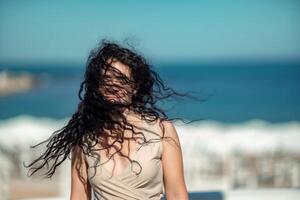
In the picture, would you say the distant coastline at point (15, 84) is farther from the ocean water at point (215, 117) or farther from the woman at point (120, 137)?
the woman at point (120, 137)

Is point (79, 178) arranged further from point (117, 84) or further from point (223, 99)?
point (223, 99)

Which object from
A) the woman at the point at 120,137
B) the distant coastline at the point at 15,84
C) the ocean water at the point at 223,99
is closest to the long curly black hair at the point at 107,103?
the woman at the point at 120,137

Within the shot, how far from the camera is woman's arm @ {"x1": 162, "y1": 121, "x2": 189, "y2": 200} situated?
2.65 m

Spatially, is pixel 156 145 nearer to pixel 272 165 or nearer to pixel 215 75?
pixel 272 165

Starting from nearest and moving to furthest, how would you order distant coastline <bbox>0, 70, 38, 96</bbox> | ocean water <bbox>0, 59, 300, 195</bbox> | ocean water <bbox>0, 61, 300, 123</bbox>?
ocean water <bbox>0, 59, 300, 195</bbox> → ocean water <bbox>0, 61, 300, 123</bbox> → distant coastline <bbox>0, 70, 38, 96</bbox>

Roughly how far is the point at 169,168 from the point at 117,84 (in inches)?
15.8

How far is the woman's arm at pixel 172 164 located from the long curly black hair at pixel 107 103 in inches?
2.1

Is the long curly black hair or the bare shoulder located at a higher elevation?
the long curly black hair

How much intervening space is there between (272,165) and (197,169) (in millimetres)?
901

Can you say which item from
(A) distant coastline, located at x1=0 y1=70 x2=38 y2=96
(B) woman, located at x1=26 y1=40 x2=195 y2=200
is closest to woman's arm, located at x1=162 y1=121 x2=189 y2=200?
(B) woman, located at x1=26 y1=40 x2=195 y2=200

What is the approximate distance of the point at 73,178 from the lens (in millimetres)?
2814

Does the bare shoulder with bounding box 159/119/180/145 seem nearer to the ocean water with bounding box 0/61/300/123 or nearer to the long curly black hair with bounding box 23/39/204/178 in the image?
the long curly black hair with bounding box 23/39/204/178

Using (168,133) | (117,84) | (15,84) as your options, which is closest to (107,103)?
(117,84)

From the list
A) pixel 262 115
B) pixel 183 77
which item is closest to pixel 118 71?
pixel 262 115
